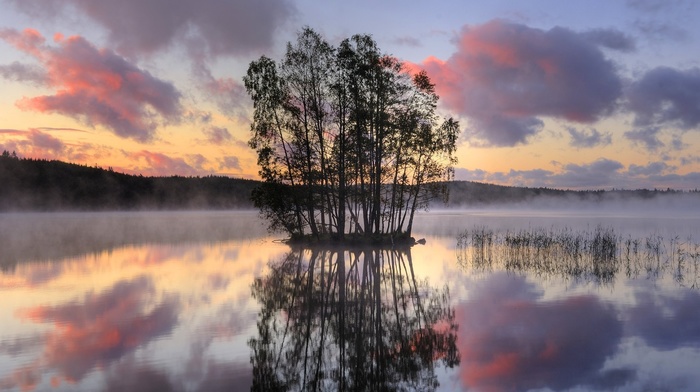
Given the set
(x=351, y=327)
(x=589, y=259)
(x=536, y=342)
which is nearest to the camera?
(x=536, y=342)

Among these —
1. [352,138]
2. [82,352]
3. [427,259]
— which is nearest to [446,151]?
[352,138]

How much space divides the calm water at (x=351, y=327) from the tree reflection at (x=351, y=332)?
68mm

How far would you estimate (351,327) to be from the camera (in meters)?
15.7

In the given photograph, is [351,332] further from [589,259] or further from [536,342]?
[589,259]

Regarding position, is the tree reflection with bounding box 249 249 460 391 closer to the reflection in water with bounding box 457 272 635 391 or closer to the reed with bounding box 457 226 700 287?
the reflection in water with bounding box 457 272 635 391

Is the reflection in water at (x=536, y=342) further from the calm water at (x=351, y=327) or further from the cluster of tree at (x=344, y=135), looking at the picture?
the cluster of tree at (x=344, y=135)

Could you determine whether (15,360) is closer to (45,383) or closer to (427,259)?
(45,383)

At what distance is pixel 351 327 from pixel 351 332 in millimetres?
586

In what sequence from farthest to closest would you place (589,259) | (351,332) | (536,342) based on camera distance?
(589,259)
(351,332)
(536,342)

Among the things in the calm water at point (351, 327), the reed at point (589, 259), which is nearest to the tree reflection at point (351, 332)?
the calm water at point (351, 327)

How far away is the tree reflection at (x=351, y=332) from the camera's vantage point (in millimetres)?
11328

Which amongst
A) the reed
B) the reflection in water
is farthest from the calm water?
the reed

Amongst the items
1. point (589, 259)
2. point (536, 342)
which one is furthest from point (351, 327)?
point (589, 259)

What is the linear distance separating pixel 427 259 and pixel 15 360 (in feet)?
83.4
